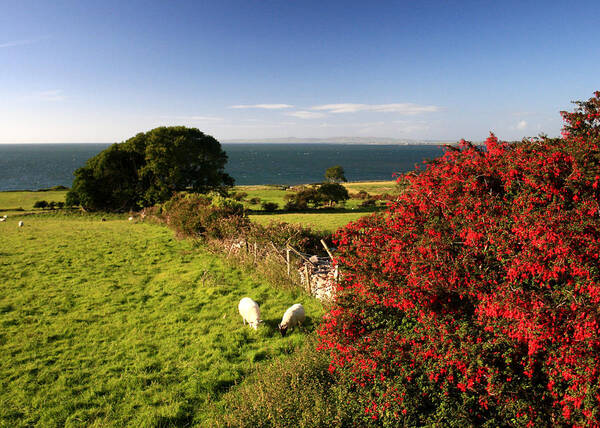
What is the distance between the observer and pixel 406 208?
643 centimetres

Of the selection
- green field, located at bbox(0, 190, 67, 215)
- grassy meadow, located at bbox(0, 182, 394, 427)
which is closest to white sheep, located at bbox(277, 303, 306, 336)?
grassy meadow, located at bbox(0, 182, 394, 427)

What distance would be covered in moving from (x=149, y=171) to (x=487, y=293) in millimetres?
44728

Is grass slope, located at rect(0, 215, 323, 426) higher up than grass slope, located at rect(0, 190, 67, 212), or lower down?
lower down

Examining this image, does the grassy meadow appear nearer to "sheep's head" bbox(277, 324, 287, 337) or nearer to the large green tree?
"sheep's head" bbox(277, 324, 287, 337)

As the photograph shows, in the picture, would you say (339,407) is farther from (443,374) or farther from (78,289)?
(78,289)

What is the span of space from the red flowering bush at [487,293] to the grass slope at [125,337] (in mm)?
4397

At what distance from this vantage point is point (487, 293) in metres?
5.11

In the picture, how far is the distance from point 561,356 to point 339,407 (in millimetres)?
4015

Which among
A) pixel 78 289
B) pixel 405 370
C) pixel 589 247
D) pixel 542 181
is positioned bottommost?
pixel 78 289

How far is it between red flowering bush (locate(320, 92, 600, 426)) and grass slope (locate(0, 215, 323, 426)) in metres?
4.40

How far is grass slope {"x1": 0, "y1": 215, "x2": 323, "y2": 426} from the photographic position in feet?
25.8

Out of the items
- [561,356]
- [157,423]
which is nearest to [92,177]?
[157,423]

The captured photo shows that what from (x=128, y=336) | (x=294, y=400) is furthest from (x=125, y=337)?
(x=294, y=400)

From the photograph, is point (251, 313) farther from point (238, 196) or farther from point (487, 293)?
point (238, 196)
